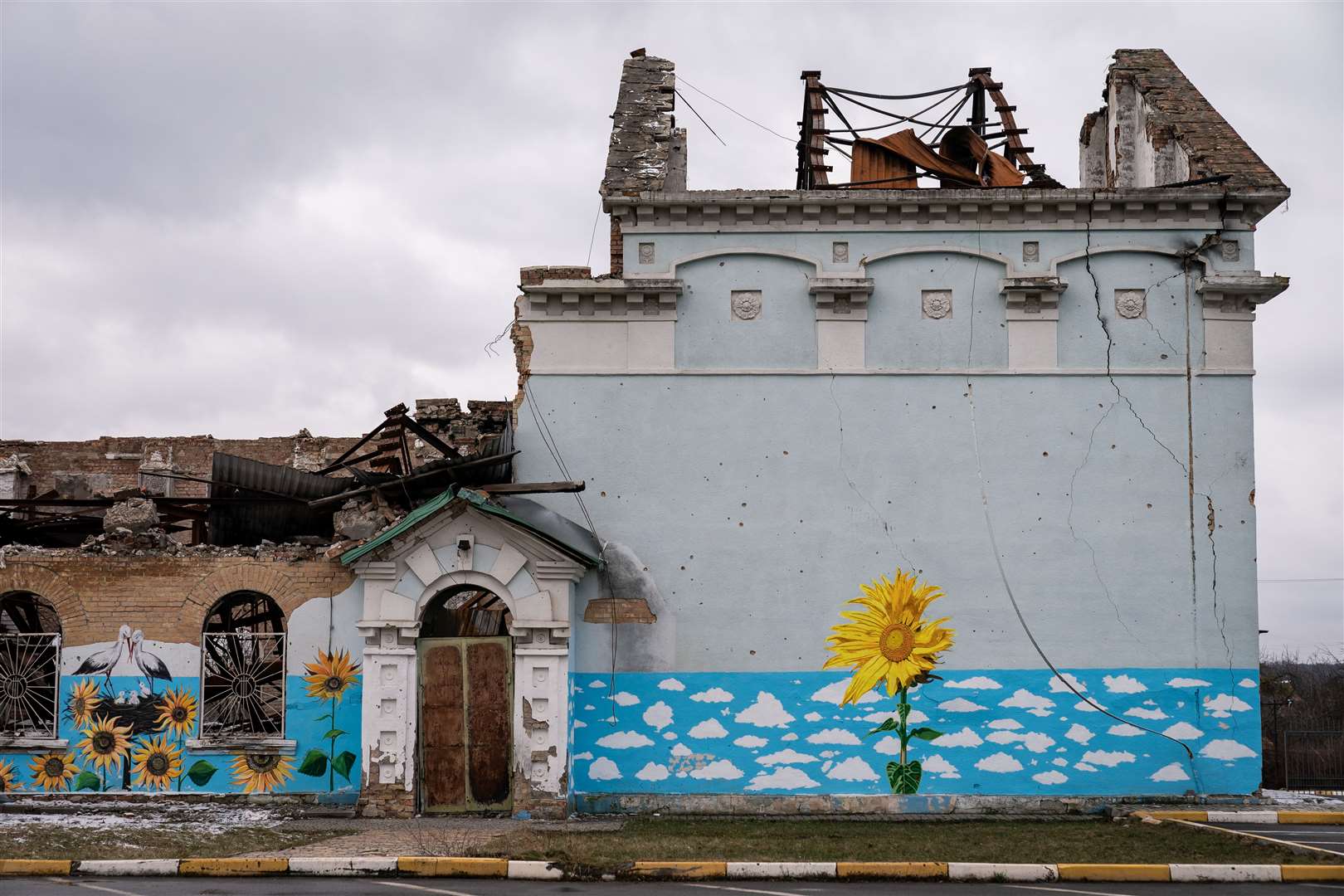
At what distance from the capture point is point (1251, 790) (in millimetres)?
15773

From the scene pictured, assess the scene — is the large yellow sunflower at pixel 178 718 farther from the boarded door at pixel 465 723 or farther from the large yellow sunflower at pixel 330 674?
the boarded door at pixel 465 723

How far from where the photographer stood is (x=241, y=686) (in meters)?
15.8

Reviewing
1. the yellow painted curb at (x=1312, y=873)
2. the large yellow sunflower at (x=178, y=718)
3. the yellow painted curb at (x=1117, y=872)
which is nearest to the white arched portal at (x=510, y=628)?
the large yellow sunflower at (x=178, y=718)

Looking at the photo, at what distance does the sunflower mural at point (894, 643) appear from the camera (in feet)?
52.0

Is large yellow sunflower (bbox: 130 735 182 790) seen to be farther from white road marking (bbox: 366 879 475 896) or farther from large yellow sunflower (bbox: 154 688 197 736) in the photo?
white road marking (bbox: 366 879 475 896)

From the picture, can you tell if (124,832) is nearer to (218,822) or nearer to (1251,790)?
(218,822)

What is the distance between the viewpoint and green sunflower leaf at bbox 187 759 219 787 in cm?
1545

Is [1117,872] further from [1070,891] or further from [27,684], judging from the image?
[27,684]

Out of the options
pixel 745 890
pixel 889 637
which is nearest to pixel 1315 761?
pixel 889 637

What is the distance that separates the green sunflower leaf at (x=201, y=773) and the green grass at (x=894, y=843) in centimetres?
441

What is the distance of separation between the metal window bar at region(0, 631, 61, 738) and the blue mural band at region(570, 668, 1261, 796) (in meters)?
6.36

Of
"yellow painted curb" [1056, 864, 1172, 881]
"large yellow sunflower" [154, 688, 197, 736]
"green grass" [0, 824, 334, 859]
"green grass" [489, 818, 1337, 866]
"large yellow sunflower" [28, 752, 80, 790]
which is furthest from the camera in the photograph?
"large yellow sunflower" [154, 688, 197, 736]

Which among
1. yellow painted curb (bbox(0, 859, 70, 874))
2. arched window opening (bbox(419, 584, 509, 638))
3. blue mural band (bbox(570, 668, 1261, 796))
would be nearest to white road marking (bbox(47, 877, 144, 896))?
yellow painted curb (bbox(0, 859, 70, 874))

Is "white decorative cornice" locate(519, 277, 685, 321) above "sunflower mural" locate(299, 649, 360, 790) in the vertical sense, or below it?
above
